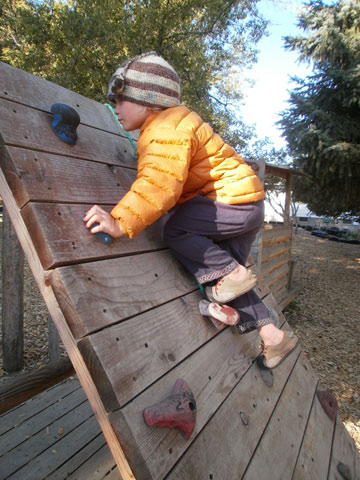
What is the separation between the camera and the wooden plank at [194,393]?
109cm

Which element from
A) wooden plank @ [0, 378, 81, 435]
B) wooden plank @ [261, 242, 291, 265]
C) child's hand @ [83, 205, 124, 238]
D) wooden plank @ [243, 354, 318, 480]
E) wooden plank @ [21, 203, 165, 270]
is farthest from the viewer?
wooden plank @ [261, 242, 291, 265]

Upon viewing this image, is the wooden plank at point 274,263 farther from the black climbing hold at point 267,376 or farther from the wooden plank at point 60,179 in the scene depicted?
the wooden plank at point 60,179


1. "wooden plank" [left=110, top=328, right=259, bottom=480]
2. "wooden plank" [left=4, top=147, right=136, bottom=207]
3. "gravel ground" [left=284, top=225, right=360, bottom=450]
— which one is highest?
"wooden plank" [left=4, top=147, right=136, bottom=207]

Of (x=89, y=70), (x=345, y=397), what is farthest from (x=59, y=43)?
(x=345, y=397)

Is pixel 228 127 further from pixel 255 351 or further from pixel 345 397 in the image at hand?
pixel 255 351

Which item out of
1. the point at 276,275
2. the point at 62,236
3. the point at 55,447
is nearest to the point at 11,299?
the point at 55,447

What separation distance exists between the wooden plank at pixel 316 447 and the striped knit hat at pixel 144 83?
180 centimetres

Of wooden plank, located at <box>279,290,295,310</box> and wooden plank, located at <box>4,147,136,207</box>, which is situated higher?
wooden plank, located at <box>4,147,136,207</box>

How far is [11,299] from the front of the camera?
4047mm

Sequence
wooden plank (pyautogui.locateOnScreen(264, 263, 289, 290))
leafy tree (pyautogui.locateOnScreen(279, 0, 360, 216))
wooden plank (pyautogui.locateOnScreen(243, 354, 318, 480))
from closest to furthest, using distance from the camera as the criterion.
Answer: wooden plank (pyautogui.locateOnScreen(243, 354, 318, 480)), wooden plank (pyautogui.locateOnScreen(264, 263, 289, 290)), leafy tree (pyautogui.locateOnScreen(279, 0, 360, 216))

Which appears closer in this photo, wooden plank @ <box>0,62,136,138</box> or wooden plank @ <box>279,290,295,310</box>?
wooden plank @ <box>0,62,136,138</box>

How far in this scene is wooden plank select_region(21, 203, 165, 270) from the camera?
122 cm

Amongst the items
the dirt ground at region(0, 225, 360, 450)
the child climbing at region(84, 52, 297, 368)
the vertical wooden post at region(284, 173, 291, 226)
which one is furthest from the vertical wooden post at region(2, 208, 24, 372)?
the vertical wooden post at region(284, 173, 291, 226)

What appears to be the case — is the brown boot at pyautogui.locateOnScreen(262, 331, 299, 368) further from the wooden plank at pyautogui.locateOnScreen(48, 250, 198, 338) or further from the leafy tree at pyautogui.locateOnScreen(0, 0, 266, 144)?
the leafy tree at pyautogui.locateOnScreen(0, 0, 266, 144)
